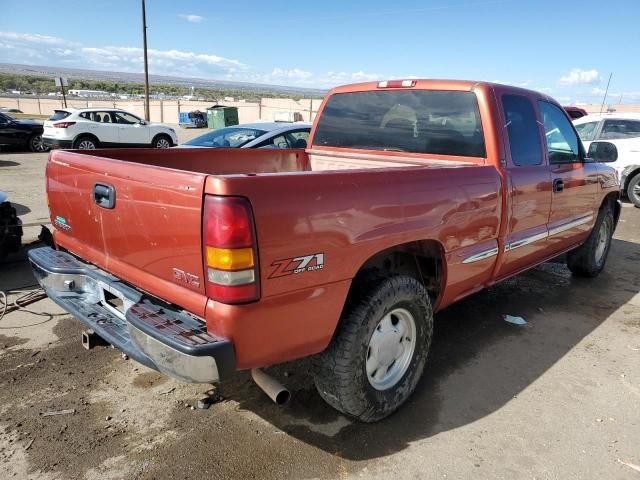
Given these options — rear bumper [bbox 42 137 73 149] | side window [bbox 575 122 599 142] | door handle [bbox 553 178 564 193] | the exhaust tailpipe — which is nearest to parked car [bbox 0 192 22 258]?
the exhaust tailpipe

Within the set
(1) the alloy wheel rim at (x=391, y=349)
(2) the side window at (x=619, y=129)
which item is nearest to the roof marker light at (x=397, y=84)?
(1) the alloy wheel rim at (x=391, y=349)

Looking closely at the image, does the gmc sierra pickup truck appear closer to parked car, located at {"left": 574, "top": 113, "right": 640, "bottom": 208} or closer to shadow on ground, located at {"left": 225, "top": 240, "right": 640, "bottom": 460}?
shadow on ground, located at {"left": 225, "top": 240, "right": 640, "bottom": 460}

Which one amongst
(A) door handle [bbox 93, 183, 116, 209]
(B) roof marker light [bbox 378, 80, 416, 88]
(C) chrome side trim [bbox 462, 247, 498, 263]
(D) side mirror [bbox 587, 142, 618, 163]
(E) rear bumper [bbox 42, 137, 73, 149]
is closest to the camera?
(A) door handle [bbox 93, 183, 116, 209]

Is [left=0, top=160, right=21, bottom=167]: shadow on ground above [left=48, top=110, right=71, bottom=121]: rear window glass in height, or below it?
below

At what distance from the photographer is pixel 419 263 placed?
10.8 feet

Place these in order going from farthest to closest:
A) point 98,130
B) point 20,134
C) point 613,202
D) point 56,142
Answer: point 20,134, point 98,130, point 56,142, point 613,202

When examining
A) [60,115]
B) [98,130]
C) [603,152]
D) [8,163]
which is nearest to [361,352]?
[603,152]

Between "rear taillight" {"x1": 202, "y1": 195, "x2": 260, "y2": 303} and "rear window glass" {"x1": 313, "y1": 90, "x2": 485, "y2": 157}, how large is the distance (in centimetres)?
216

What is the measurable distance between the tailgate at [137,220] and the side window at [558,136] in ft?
10.5

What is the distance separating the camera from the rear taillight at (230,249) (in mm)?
1967

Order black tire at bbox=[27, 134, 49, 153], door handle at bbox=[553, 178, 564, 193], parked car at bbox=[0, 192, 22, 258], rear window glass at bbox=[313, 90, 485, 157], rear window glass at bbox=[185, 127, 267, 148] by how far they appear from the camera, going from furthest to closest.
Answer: black tire at bbox=[27, 134, 49, 153], rear window glass at bbox=[185, 127, 267, 148], parked car at bbox=[0, 192, 22, 258], door handle at bbox=[553, 178, 564, 193], rear window glass at bbox=[313, 90, 485, 157]

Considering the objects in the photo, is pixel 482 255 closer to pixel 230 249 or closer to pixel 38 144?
pixel 230 249

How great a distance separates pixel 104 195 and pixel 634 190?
35.8 feet

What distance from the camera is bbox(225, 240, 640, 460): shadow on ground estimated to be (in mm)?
2781
